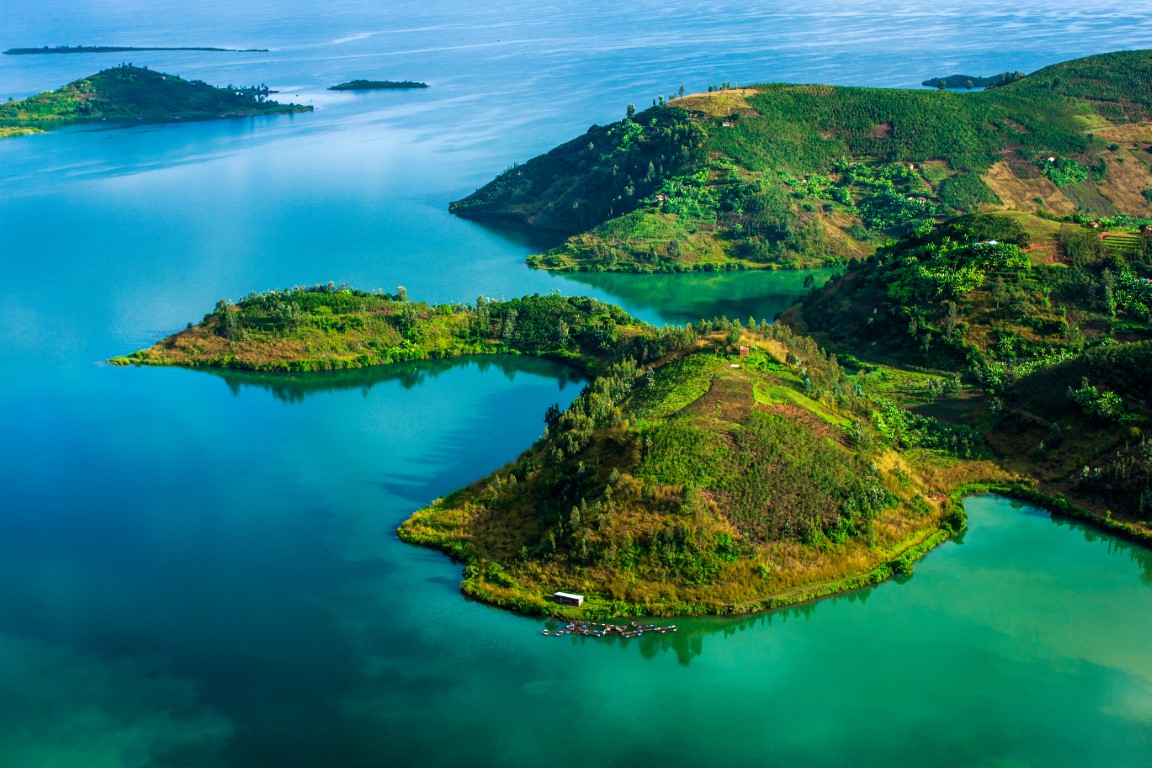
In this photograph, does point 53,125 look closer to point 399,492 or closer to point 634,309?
point 634,309

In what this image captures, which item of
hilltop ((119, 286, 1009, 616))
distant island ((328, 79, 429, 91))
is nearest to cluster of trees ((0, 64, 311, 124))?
distant island ((328, 79, 429, 91))

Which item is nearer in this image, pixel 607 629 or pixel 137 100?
pixel 607 629

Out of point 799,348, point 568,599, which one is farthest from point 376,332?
point 568,599

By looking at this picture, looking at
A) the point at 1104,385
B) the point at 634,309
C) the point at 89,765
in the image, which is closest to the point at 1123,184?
the point at 634,309

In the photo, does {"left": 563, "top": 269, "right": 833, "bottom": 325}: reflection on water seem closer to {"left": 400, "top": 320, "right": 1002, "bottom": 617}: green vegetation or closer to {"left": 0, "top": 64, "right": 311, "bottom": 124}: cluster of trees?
{"left": 400, "top": 320, "right": 1002, "bottom": 617}: green vegetation

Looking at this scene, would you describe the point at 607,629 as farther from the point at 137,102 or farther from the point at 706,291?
the point at 137,102

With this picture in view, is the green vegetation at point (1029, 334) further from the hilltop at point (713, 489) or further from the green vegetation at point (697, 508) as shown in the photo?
the green vegetation at point (697, 508)

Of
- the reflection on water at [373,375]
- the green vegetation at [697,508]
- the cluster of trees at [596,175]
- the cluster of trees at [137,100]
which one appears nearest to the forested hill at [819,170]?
the cluster of trees at [596,175]
